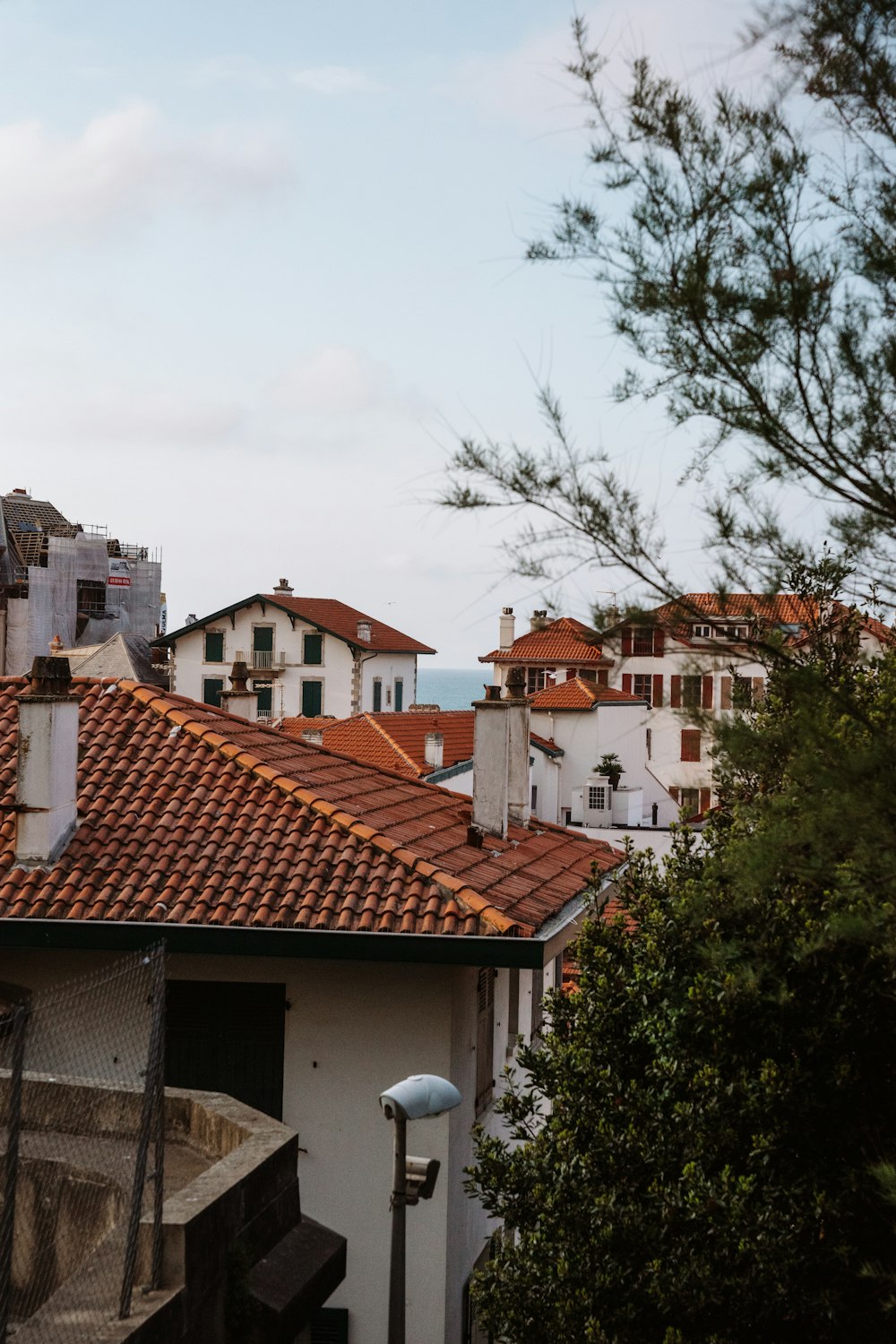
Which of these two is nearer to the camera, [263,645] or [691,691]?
[691,691]

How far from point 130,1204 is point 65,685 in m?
6.82

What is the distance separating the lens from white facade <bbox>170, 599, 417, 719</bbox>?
62906 mm

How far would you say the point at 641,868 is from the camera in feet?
34.8

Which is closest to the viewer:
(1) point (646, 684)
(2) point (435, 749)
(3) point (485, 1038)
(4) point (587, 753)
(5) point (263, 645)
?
(1) point (646, 684)

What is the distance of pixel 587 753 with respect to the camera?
54375 millimetres

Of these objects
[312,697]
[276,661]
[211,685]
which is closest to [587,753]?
[312,697]

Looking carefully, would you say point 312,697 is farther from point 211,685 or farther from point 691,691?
point 691,691

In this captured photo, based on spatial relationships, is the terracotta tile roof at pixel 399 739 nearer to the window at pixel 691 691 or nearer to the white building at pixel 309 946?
the white building at pixel 309 946

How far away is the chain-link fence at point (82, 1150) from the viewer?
19.5 ft

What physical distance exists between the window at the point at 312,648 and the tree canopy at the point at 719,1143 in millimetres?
54974

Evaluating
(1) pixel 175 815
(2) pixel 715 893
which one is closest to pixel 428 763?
(1) pixel 175 815

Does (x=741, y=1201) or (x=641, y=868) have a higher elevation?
(x=641, y=868)

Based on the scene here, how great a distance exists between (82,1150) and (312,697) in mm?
56855

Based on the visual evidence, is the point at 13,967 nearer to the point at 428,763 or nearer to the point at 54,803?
the point at 54,803
